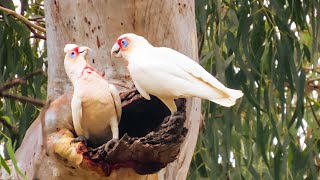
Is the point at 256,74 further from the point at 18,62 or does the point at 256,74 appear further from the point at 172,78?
the point at 172,78

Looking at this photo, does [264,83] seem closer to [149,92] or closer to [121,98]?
[121,98]

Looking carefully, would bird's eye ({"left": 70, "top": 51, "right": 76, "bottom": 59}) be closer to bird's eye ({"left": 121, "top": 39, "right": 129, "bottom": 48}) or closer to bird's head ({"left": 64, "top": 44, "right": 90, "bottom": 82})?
bird's head ({"left": 64, "top": 44, "right": 90, "bottom": 82})

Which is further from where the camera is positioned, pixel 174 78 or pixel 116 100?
pixel 116 100

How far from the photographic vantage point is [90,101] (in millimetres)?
1958

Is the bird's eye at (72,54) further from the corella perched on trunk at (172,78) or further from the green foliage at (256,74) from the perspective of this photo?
the green foliage at (256,74)

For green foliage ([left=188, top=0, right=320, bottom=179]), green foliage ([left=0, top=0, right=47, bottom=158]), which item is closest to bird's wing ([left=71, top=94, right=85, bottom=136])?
green foliage ([left=188, top=0, right=320, bottom=179])

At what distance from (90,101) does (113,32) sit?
37 cm

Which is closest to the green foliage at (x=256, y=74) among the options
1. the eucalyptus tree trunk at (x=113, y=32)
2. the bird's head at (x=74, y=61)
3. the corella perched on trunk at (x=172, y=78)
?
the eucalyptus tree trunk at (x=113, y=32)

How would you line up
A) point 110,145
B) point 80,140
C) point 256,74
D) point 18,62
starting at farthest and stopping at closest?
1. point 18,62
2. point 256,74
3. point 80,140
4. point 110,145

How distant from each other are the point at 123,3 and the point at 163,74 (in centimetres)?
54

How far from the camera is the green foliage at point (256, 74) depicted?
3.06 metres

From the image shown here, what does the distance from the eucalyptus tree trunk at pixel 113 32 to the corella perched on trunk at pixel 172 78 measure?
36 cm

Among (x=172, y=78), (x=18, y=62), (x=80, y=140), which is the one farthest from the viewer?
(x=18, y=62)

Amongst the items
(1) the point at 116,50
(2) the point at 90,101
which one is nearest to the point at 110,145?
(2) the point at 90,101
